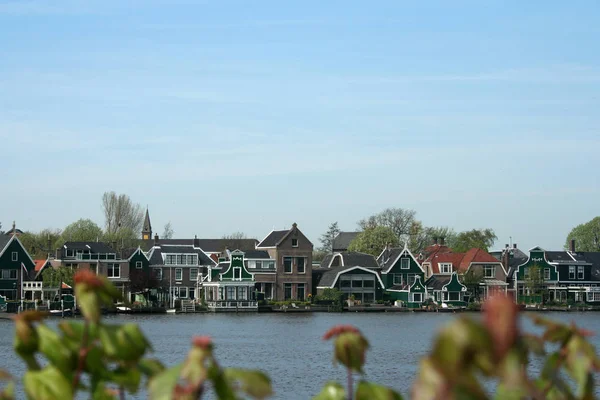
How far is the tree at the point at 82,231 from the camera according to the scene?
103 m

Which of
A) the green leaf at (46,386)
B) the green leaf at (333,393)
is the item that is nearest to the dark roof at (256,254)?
the green leaf at (333,393)

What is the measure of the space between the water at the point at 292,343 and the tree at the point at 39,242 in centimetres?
2775

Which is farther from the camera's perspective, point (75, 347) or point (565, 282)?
point (565, 282)

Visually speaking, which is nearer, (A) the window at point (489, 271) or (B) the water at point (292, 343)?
(B) the water at point (292, 343)

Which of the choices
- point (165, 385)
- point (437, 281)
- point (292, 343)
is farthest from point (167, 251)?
point (165, 385)

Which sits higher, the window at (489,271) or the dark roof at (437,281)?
the window at (489,271)

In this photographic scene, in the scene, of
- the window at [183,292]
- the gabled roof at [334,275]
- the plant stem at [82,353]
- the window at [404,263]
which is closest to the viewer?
the plant stem at [82,353]

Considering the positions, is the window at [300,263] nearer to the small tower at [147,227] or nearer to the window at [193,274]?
the window at [193,274]

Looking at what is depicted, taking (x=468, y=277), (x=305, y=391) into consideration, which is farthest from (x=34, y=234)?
(x=305, y=391)

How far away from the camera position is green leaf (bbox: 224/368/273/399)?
85.0 inches

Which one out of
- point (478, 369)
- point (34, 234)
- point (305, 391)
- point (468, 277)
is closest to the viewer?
point (478, 369)

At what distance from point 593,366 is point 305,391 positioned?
93.9 ft

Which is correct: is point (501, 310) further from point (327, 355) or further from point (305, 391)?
point (327, 355)

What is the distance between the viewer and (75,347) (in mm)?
2359
